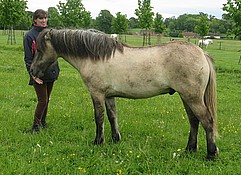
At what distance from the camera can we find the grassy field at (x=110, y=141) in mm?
4492

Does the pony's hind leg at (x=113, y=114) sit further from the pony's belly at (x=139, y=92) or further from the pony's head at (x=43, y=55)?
the pony's head at (x=43, y=55)

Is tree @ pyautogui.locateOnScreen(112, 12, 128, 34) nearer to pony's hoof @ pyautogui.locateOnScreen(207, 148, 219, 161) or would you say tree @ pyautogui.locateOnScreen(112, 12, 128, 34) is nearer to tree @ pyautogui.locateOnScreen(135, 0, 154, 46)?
tree @ pyautogui.locateOnScreen(135, 0, 154, 46)

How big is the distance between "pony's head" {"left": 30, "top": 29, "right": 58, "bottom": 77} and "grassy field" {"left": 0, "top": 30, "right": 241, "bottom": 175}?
4.22 feet

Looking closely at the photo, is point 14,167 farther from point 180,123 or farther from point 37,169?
point 180,123

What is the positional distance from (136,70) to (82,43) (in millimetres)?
1115

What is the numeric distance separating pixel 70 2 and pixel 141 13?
27.7 ft

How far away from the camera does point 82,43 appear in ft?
17.2

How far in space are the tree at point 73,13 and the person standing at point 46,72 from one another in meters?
28.8

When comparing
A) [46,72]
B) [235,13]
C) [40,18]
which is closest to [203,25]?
[235,13]

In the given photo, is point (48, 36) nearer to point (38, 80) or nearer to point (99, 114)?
point (38, 80)

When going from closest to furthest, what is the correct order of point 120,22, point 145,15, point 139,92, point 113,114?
point 139,92 → point 113,114 → point 145,15 → point 120,22

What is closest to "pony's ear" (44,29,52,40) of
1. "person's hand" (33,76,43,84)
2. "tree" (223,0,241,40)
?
"person's hand" (33,76,43,84)

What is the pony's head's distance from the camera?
540 cm

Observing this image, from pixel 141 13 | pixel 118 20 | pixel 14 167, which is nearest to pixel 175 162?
pixel 14 167
